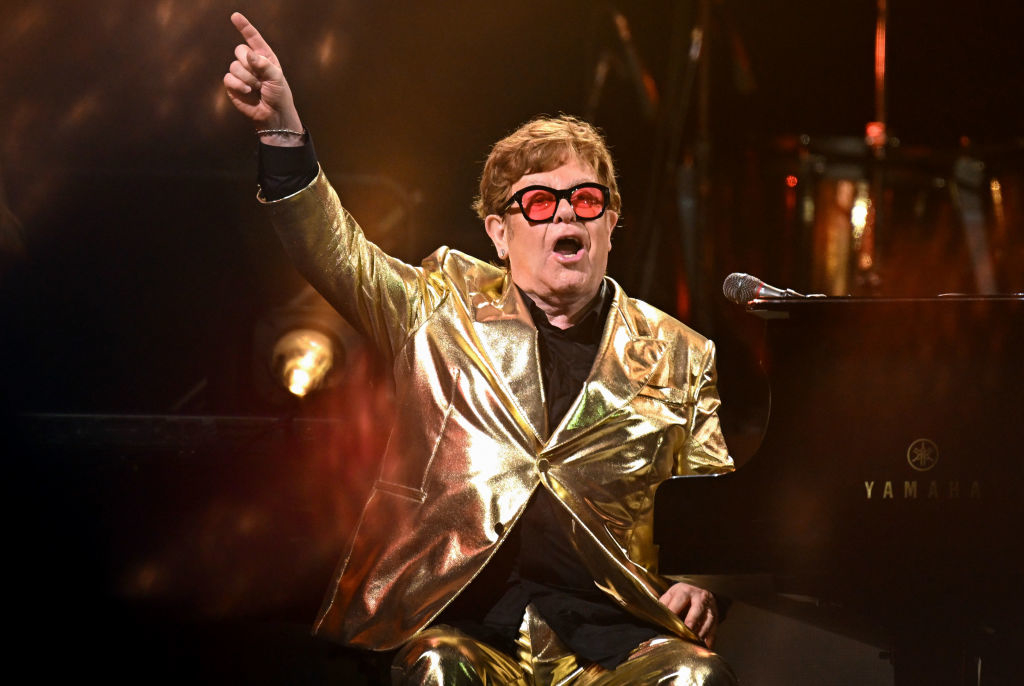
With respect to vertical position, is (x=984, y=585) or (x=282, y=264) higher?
(x=282, y=264)

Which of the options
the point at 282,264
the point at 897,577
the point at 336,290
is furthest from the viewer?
the point at 282,264

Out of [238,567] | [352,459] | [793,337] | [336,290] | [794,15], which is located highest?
[794,15]

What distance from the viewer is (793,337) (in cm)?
257

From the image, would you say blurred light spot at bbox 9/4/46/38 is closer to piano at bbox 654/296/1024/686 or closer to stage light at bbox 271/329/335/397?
stage light at bbox 271/329/335/397

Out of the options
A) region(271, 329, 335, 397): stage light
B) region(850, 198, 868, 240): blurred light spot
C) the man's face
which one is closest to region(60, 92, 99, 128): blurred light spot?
region(271, 329, 335, 397): stage light

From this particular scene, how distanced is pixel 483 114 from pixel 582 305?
62.1 inches

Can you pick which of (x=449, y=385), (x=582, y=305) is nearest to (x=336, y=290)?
(x=449, y=385)

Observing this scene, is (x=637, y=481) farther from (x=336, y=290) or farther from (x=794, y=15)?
(x=794, y=15)

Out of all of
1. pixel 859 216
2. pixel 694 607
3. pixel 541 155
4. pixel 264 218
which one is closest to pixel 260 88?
pixel 541 155

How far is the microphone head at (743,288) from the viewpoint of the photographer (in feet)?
8.22

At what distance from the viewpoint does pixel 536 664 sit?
2029 millimetres

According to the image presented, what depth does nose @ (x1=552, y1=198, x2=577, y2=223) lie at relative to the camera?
2.21 meters

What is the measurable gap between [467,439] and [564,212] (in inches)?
20.4

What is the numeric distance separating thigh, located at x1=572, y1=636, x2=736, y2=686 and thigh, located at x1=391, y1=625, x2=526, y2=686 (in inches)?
7.3
